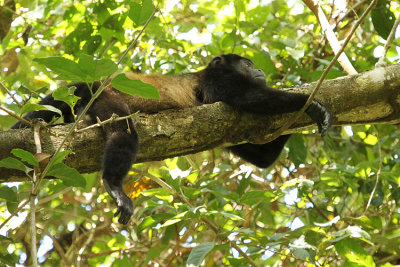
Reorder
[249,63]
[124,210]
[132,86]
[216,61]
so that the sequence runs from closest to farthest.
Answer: [132,86] < [124,210] < [216,61] < [249,63]

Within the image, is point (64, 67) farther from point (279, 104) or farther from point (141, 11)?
point (279, 104)

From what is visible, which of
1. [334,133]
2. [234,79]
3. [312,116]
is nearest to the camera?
[312,116]

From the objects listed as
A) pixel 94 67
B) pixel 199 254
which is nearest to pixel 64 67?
→ pixel 94 67

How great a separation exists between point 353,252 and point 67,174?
1668 millimetres

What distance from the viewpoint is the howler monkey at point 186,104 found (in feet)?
8.56

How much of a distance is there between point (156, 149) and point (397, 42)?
2.06 m

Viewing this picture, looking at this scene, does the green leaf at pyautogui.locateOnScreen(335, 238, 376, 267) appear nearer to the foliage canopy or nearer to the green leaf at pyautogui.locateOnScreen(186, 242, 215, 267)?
the foliage canopy

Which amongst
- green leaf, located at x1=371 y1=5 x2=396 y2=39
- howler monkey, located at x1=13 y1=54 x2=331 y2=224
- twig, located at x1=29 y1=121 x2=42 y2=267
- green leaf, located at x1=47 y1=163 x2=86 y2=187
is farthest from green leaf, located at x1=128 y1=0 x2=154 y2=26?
green leaf, located at x1=371 y1=5 x2=396 y2=39

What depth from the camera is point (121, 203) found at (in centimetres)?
258

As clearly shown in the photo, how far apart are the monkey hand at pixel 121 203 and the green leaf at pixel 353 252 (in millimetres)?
1216

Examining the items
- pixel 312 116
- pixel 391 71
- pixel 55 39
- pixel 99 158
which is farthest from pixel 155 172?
pixel 55 39

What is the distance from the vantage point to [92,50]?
3.65 m

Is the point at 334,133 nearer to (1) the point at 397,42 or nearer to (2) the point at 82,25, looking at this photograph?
(1) the point at 397,42

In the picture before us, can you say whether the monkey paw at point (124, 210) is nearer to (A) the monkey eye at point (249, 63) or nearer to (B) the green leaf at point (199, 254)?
(B) the green leaf at point (199, 254)
